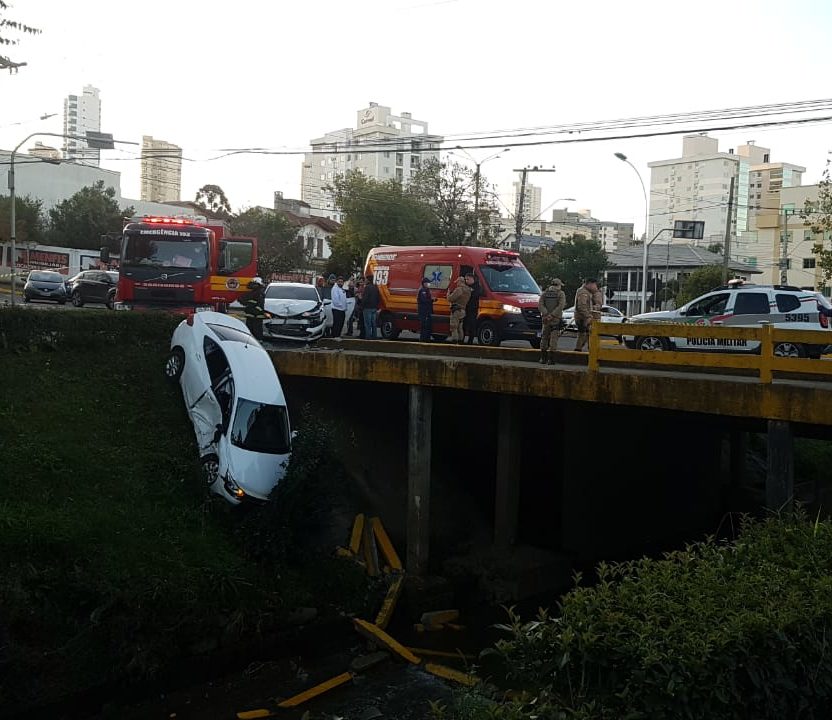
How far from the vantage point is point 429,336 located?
63.0 ft

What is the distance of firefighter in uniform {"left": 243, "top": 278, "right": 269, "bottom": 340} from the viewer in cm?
1792

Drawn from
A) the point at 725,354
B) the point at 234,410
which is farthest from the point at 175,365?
the point at 725,354

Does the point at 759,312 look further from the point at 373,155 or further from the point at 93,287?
the point at 373,155

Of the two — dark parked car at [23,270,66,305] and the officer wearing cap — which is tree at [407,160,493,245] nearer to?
dark parked car at [23,270,66,305]

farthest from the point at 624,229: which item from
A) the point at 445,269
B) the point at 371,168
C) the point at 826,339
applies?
the point at 826,339

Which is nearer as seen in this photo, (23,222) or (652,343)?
(652,343)

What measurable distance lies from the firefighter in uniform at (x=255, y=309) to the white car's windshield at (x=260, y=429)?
3.81 meters

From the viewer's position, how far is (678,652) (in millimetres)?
4934

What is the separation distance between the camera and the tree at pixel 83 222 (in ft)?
184

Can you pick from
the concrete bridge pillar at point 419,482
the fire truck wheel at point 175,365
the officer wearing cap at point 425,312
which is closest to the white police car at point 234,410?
the fire truck wheel at point 175,365

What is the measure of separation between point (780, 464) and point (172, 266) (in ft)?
47.4

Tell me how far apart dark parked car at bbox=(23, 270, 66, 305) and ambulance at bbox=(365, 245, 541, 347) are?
15361 mm

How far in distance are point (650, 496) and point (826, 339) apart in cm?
882

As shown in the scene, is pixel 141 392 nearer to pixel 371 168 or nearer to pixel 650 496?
pixel 650 496
